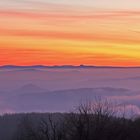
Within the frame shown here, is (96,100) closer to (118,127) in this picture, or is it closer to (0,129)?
(118,127)

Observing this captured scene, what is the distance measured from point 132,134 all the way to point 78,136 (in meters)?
10.3

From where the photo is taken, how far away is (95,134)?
6366 centimetres

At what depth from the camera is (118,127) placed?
6969cm

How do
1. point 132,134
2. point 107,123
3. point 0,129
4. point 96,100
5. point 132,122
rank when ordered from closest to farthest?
1. point 96,100
2. point 107,123
3. point 132,134
4. point 132,122
5. point 0,129

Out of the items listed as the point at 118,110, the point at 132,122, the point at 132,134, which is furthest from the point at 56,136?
the point at 132,122

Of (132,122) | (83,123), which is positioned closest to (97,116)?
(83,123)

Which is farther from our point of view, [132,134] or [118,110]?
[132,134]

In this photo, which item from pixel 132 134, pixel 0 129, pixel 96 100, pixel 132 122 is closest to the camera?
pixel 96 100

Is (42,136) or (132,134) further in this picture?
(132,134)

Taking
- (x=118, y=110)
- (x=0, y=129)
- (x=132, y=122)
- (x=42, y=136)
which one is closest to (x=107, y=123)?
(x=118, y=110)

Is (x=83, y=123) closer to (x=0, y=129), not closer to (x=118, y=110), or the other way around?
(x=118, y=110)

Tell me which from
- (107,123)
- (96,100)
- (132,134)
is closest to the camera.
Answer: (96,100)

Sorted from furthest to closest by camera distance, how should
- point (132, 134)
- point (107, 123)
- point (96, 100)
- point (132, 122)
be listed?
point (132, 122) → point (132, 134) → point (107, 123) → point (96, 100)

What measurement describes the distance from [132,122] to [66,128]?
1470 centimetres
